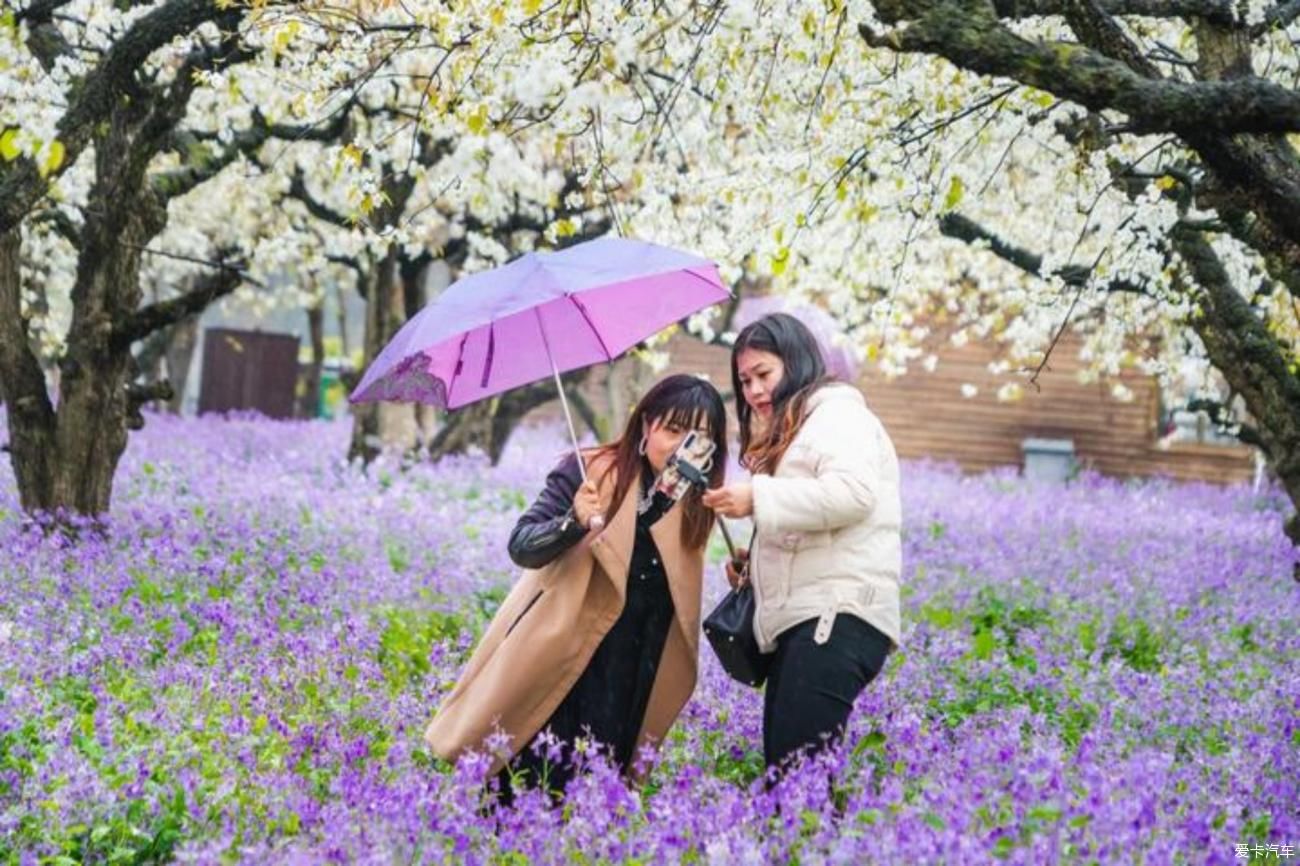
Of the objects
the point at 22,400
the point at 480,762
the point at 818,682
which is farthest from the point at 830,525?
the point at 22,400

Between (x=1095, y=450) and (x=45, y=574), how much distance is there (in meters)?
24.7

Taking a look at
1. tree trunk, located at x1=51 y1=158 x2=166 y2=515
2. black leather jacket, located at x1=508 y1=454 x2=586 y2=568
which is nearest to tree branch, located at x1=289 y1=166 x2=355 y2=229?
tree trunk, located at x1=51 y1=158 x2=166 y2=515

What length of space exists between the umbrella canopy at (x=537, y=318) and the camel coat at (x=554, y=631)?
2.33 feet

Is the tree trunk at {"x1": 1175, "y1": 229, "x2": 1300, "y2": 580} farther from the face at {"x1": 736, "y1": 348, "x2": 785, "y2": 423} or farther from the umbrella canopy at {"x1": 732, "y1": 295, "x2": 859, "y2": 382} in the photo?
the face at {"x1": 736, "y1": 348, "x2": 785, "y2": 423}

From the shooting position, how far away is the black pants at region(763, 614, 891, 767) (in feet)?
15.9

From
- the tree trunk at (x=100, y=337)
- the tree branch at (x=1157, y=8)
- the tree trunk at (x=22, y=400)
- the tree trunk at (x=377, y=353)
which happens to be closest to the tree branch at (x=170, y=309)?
the tree trunk at (x=100, y=337)

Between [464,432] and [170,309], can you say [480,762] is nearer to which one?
[170,309]

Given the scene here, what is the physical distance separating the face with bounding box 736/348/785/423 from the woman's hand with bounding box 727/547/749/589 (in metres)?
0.62

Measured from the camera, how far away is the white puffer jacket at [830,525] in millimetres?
4719

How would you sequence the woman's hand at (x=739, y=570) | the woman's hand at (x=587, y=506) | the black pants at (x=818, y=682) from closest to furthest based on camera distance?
the black pants at (x=818, y=682) → the woman's hand at (x=587, y=506) → the woman's hand at (x=739, y=570)

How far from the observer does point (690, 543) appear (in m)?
5.30

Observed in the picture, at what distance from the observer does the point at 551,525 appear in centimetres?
509

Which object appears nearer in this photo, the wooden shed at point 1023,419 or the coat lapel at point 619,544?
the coat lapel at point 619,544

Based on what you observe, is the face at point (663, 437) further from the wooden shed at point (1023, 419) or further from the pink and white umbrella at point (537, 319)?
the wooden shed at point (1023, 419)
